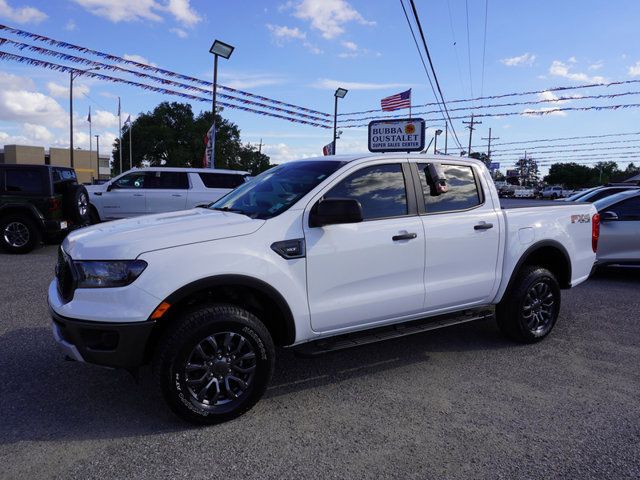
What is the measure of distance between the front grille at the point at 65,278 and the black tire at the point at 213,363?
687mm

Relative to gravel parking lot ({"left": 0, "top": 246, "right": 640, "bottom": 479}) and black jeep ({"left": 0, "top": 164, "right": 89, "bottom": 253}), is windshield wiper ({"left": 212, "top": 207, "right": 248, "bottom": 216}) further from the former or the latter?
black jeep ({"left": 0, "top": 164, "right": 89, "bottom": 253})

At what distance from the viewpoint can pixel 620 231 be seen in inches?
320

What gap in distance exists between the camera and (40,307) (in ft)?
19.4

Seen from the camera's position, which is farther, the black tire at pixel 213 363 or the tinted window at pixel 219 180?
the tinted window at pixel 219 180

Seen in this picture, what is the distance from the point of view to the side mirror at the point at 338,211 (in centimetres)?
346

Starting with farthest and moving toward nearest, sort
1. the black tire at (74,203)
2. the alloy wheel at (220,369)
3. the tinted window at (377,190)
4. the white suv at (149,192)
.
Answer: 1. the white suv at (149,192)
2. the black tire at (74,203)
3. the tinted window at (377,190)
4. the alloy wheel at (220,369)

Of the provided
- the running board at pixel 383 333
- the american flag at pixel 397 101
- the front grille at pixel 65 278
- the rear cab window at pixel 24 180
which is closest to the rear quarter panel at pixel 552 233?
the running board at pixel 383 333

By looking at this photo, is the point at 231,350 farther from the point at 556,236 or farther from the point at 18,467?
the point at 556,236

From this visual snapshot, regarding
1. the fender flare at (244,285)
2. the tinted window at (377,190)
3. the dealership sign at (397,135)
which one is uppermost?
the dealership sign at (397,135)

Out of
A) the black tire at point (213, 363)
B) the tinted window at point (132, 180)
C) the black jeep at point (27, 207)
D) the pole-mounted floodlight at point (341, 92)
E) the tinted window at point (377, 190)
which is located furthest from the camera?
the pole-mounted floodlight at point (341, 92)

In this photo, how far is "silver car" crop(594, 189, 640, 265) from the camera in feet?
26.6

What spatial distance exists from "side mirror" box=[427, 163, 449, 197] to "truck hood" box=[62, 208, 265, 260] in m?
1.66

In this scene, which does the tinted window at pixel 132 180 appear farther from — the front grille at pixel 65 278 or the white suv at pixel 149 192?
the front grille at pixel 65 278

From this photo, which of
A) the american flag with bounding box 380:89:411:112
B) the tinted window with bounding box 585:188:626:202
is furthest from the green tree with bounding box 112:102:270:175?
the tinted window with bounding box 585:188:626:202
